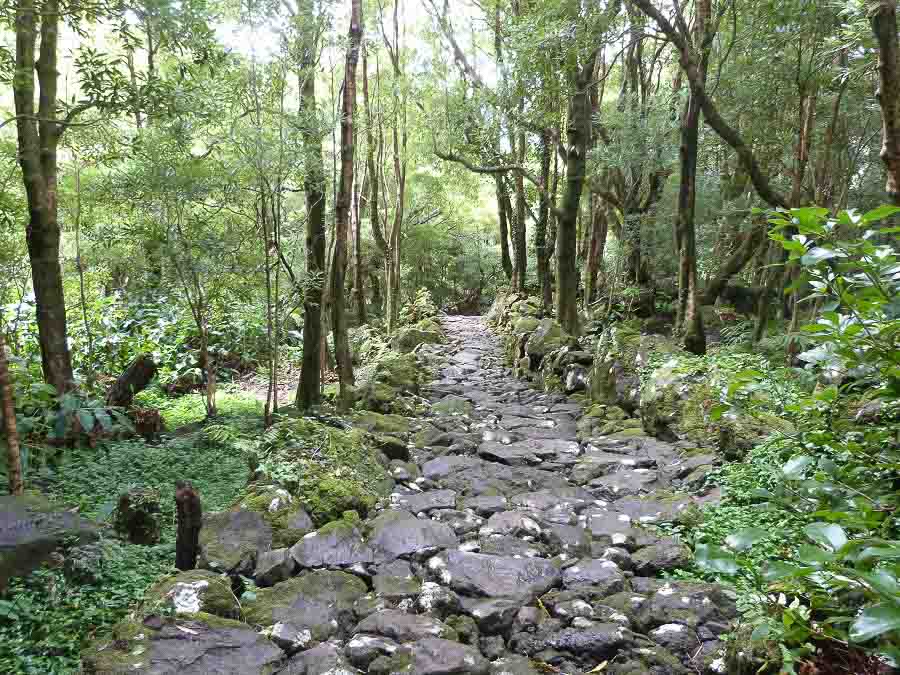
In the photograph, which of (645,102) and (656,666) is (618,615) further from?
(645,102)

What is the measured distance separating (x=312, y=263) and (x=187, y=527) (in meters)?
5.80

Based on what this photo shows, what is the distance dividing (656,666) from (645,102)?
1328 cm

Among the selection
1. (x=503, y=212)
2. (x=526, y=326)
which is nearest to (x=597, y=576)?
(x=526, y=326)

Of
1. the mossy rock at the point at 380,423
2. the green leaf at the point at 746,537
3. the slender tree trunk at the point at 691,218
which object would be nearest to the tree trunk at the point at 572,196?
the slender tree trunk at the point at 691,218

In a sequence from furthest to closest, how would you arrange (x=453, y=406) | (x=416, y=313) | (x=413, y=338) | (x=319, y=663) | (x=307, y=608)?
(x=416, y=313) < (x=413, y=338) < (x=453, y=406) < (x=307, y=608) < (x=319, y=663)

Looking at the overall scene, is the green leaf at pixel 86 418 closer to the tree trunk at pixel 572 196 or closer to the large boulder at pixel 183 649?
the large boulder at pixel 183 649

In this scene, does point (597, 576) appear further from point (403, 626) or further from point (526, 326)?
point (526, 326)

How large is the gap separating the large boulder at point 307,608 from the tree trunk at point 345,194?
410 cm

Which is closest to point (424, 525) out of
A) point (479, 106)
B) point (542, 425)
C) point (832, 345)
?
point (832, 345)

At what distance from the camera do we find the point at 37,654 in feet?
8.95

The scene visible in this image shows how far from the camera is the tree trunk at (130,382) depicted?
7.90 meters

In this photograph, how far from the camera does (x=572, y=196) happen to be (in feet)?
36.9

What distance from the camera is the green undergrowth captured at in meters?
2.81

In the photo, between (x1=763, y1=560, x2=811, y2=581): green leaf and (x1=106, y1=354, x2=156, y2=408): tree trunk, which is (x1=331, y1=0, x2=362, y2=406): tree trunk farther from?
(x1=763, y1=560, x2=811, y2=581): green leaf
